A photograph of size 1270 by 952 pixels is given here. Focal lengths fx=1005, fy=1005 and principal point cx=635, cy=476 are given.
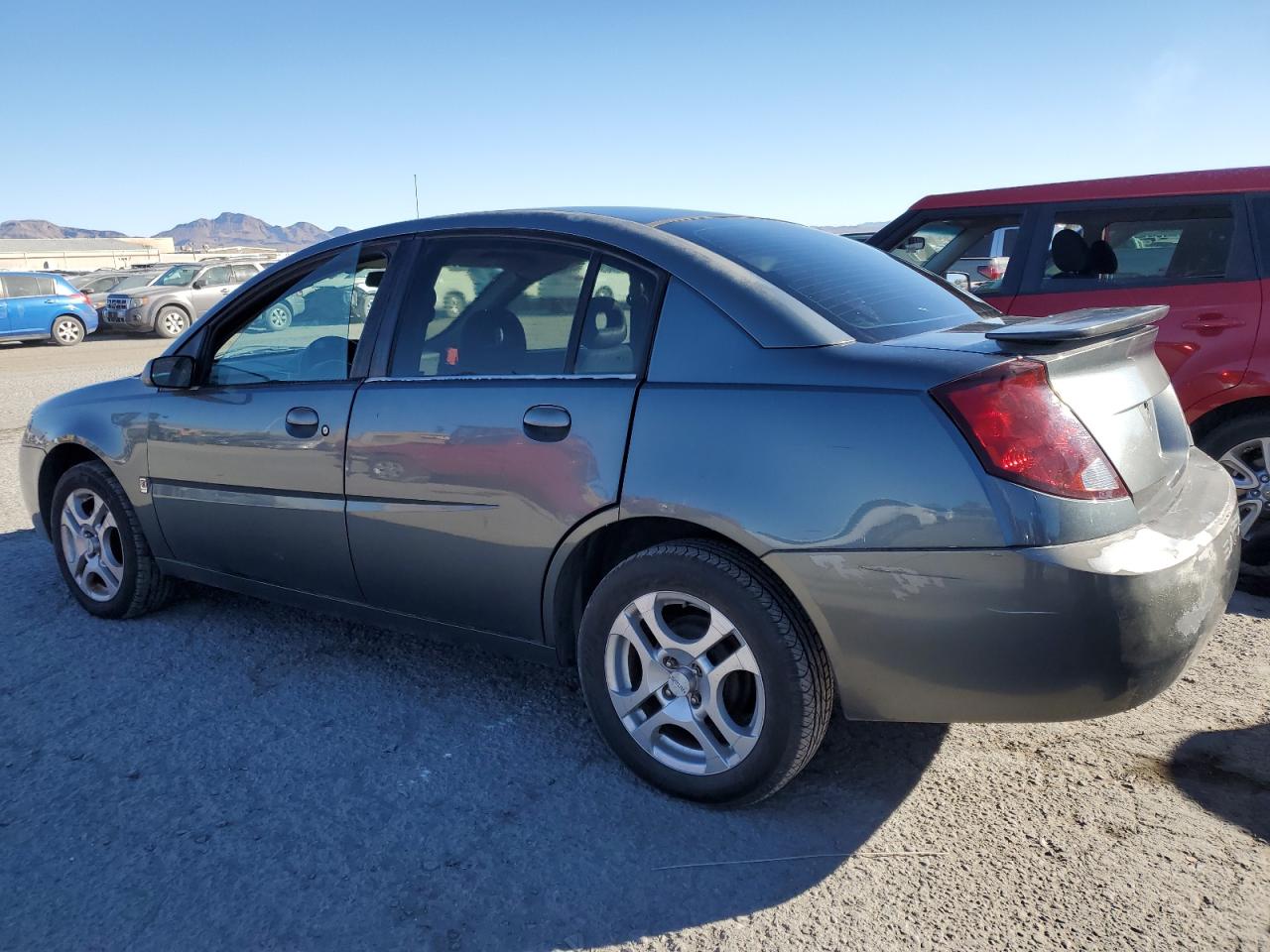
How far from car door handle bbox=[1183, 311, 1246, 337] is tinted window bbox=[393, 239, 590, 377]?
304 centimetres

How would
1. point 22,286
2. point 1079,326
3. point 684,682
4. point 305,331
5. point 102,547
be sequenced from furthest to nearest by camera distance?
1. point 22,286
2. point 102,547
3. point 305,331
4. point 684,682
5. point 1079,326

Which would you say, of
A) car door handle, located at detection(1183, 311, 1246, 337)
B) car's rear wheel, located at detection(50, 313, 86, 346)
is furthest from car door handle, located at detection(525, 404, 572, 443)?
car's rear wheel, located at detection(50, 313, 86, 346)

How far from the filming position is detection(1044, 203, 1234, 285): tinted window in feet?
15.2

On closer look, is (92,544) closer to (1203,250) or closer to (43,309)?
(1203,250)

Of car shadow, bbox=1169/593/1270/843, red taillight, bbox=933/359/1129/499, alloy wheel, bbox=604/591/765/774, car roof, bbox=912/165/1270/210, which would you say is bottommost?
car shadow, bbox=1169/593/1270/843

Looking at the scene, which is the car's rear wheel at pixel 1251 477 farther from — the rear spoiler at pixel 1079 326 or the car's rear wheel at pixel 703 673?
the car's rear wheel at pixel 703 673

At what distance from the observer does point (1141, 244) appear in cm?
484

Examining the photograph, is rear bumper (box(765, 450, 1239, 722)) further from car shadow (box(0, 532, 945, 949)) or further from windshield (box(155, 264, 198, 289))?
windshield (box(155, 264, 198, 289))

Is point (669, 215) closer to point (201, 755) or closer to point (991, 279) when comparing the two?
point (201, 755)

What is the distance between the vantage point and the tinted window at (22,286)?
1945 centimetres

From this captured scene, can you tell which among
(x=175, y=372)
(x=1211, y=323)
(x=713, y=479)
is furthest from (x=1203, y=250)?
(x=175, y=372)

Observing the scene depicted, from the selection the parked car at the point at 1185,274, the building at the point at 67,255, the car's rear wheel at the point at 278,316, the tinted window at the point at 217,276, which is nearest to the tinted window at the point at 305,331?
the car's rear wheel at the point at 278,316

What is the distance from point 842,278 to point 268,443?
2.04 meters

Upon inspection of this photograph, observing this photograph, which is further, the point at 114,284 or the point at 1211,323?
the point at 114,284
